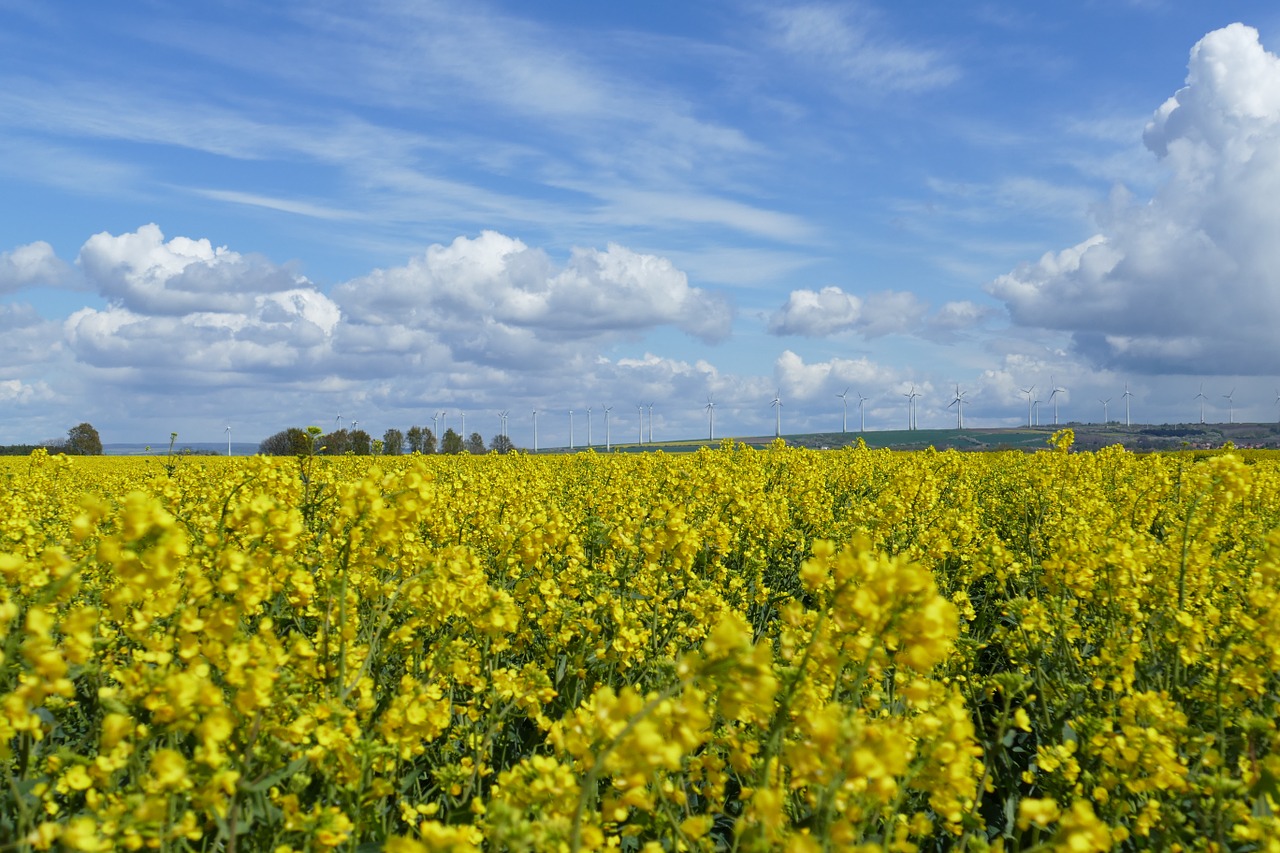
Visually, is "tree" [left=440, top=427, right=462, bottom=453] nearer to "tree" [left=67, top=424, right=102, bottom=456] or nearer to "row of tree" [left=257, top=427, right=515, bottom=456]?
"row of tree" [left=257, top=427, right=515, bottom=456]

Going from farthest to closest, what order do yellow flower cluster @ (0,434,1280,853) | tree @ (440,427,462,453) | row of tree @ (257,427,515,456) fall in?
tree @ (440,427,462,453) < row of tree @ (257,427,515,456) < yellow flower cluster @ (0,434,1280,853)

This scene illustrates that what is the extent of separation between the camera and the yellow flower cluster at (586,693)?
1930mm

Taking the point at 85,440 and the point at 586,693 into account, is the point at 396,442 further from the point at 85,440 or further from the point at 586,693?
the point at 586,693

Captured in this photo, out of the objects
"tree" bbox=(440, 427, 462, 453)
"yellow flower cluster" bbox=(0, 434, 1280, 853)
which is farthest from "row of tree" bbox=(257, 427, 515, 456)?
"yellow flower cluster" bbox=(0, 434, 1280, 853)

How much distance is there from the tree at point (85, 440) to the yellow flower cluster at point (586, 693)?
68.2 meters

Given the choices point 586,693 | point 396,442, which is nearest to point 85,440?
point 396,442

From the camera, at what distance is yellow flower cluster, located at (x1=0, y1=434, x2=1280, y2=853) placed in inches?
76.0

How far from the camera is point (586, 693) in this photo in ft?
14.3

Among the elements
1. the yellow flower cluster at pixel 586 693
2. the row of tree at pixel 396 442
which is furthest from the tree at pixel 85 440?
the yellow flower cluster at pixel 586 693

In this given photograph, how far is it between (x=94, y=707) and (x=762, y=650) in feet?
10.9

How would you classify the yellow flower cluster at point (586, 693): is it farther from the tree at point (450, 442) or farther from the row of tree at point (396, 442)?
the tree at point (450, 442)

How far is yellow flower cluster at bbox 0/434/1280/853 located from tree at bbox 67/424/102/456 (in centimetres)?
6816

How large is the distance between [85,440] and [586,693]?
244 feet

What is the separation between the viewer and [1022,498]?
10094 millimetres
